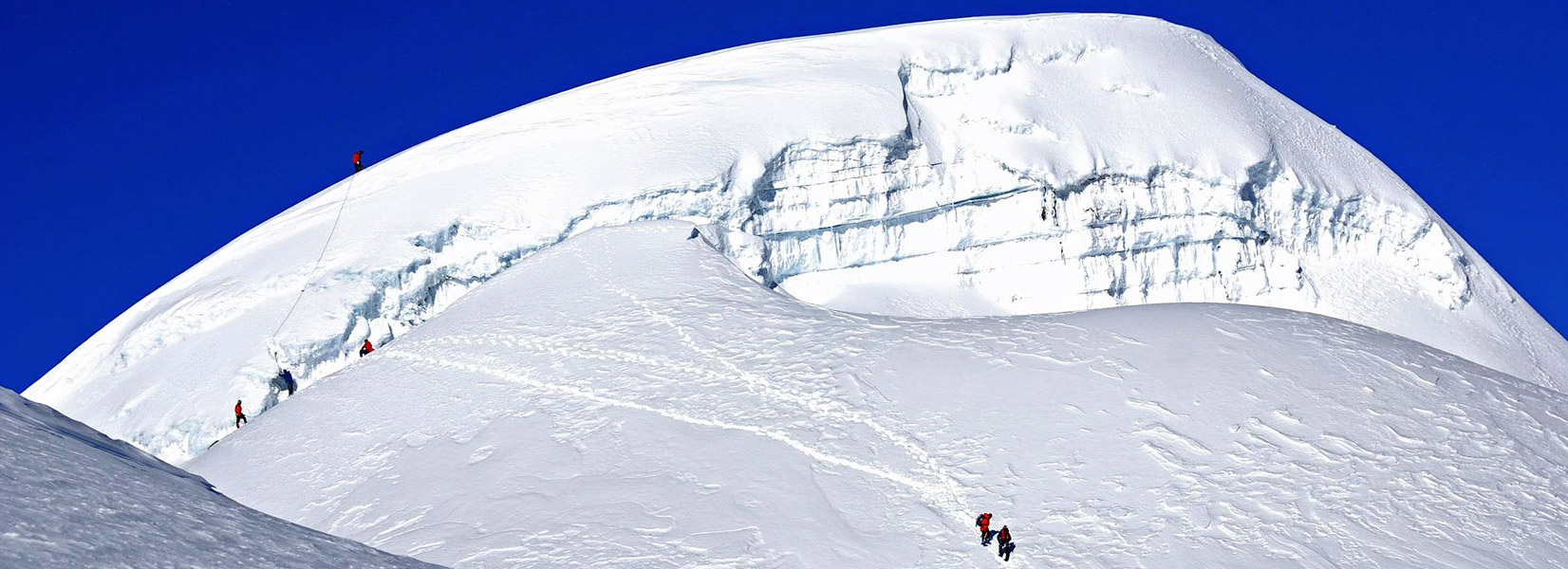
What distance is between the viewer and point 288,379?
97.5ft

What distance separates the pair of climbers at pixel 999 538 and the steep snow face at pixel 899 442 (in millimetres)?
202

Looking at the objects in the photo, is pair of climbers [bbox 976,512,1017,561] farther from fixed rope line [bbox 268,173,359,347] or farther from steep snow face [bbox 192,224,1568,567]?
fixed rope line [bbox 268,173,359,347]

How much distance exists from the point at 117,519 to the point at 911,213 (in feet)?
84.3

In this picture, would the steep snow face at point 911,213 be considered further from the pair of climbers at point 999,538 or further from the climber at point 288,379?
the pair of climbers at point 999,538

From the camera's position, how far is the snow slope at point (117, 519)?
32.2ft

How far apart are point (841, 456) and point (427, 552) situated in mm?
6488

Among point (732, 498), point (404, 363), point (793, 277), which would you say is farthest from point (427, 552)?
point (793, 277)

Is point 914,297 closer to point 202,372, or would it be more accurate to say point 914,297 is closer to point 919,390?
point 919,390

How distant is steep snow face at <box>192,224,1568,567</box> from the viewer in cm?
2081

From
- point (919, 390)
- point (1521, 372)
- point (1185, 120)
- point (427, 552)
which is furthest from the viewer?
point (1185, 120)

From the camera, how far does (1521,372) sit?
108 feet

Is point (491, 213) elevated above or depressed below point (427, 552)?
above

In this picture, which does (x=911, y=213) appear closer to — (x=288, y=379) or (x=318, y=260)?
(x=318, y=260)

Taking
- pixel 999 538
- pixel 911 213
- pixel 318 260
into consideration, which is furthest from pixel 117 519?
pixel 911 213
